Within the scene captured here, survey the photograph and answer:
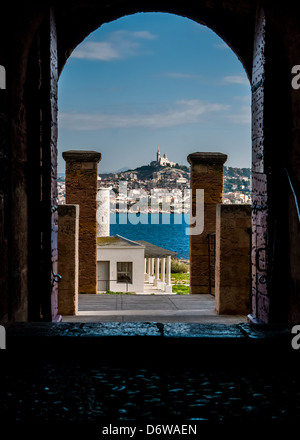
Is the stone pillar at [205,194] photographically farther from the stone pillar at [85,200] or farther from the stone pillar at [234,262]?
the stone pillar at [85,200]

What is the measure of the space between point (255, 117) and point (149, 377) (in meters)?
3.52

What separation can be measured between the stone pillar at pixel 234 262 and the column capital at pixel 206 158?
178 cm

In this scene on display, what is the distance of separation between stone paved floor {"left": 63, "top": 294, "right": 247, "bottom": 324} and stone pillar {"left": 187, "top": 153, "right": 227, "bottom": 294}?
0.55 metres

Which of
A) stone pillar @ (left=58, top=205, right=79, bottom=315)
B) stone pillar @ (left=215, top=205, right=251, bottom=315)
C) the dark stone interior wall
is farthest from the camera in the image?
stone pillar @ (left=215, top=205, right=251, bottom=315)

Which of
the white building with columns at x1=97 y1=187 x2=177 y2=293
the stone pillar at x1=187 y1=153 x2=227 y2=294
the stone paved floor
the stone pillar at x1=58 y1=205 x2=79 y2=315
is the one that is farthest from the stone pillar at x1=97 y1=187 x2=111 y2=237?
the stone pillar at x1=58 y1=205 x2=79 y2=315

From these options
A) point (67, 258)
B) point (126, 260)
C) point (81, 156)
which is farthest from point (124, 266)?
point (67, 258)

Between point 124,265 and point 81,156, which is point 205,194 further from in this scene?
point 124,265

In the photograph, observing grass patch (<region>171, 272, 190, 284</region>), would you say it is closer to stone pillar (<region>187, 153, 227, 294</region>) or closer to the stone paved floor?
stone pillar (<region>187, 153, 227, 294</region>)

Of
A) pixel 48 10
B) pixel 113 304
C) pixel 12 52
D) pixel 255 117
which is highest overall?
pixel 48 10

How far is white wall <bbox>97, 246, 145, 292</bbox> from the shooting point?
51.3 feet

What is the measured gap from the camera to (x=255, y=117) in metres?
5.52
